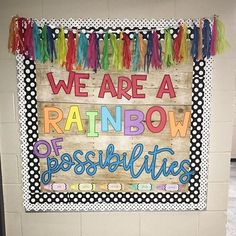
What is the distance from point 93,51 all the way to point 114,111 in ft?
1.32

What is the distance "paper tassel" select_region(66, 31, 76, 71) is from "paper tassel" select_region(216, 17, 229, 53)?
91 cm

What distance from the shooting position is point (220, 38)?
63.0 inches

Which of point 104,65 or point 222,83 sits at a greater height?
point 104,65

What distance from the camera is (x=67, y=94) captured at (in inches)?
65.2

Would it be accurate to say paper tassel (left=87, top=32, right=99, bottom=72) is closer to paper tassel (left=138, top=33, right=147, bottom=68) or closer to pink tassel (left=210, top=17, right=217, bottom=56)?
paper tassel (left=138, top=33, right=147, bottom=68)

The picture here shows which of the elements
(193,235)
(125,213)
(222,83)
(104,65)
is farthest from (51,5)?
(193,235)

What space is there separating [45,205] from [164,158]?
881 millimetres

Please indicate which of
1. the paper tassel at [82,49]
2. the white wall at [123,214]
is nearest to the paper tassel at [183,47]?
the white wall at [123,214]

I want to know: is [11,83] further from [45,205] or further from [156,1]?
[156,1]

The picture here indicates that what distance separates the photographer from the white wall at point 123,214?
62.5 inches

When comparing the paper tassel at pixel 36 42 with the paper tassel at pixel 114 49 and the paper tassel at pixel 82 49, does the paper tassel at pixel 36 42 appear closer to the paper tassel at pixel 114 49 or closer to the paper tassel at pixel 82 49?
the paper tassel at pixel 82 49

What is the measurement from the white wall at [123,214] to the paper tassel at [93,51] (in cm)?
14

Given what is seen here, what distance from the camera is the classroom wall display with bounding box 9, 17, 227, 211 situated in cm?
160

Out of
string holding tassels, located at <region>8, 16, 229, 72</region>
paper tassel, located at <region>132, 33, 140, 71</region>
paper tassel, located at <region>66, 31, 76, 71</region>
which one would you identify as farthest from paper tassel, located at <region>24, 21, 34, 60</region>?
paper tassel, located at <region>132, 33, 140, 71</region>
